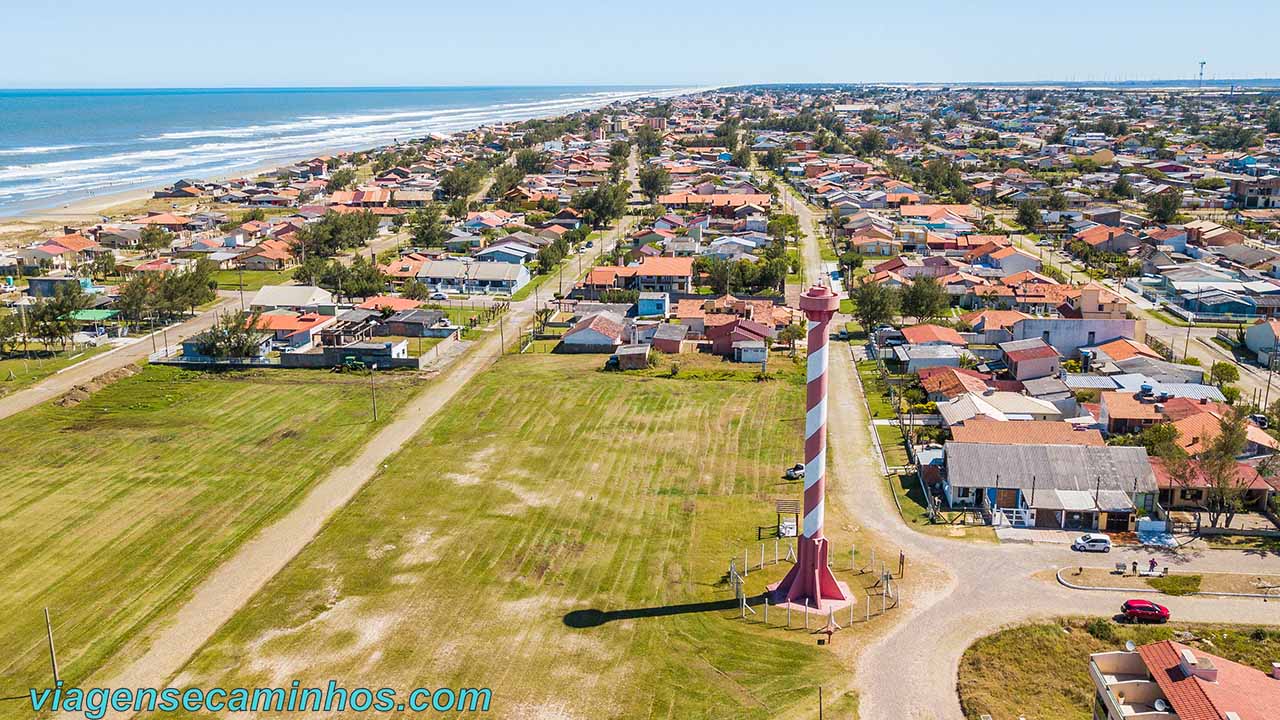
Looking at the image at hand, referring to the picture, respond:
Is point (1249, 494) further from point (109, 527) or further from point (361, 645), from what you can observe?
point (109, 527)

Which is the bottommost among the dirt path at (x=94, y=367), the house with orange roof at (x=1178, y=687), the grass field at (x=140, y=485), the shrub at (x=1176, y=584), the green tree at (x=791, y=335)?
the shrub at (x=1176, y=584)

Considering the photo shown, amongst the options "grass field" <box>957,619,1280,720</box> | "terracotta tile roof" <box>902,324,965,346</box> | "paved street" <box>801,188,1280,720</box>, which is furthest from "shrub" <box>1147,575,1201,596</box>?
"terracotta tile roof" <box>902,324,965,346</box>

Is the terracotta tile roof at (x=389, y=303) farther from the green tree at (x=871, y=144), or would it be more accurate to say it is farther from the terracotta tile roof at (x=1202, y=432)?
the green tree at (x=871, y=144)

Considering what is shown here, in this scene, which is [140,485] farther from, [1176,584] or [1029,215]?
[1029,215]

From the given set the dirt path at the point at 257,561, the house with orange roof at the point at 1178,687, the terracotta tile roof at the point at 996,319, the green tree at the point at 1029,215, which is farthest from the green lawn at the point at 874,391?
the green tree at the point at 1029,215

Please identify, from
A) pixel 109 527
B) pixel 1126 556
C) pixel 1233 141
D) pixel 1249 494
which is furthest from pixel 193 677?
pixel 1233 141

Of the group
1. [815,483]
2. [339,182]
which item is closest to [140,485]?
[815,483]
